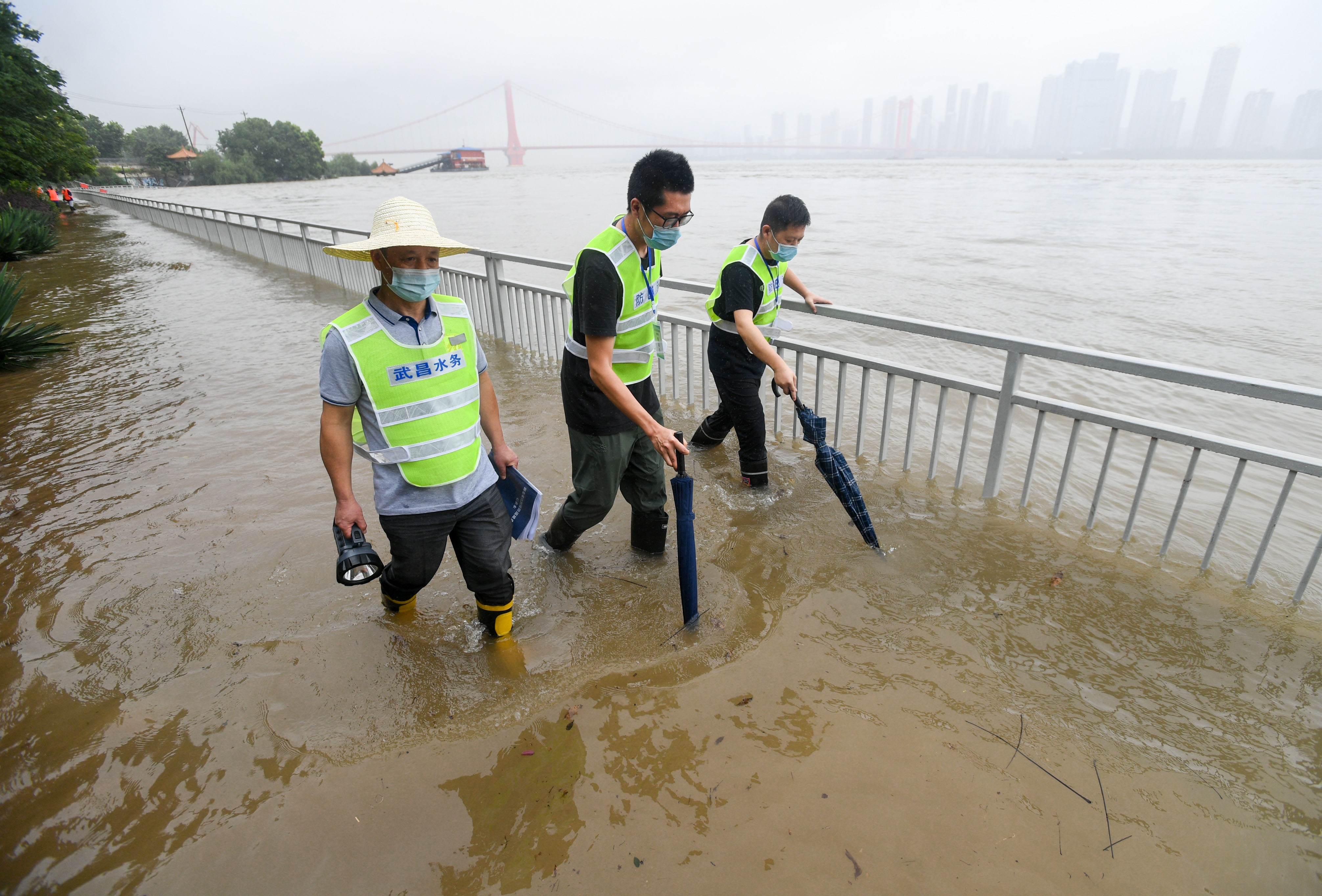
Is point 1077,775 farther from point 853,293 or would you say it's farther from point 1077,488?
point 853,293

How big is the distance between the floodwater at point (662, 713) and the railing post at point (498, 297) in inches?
142

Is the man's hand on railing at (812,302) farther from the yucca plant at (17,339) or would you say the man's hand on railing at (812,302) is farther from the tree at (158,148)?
the tree at (158,148)

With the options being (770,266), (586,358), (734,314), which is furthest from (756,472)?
(586,358)

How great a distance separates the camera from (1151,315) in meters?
11.0

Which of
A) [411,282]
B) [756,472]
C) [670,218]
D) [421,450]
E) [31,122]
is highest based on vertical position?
[31,122]

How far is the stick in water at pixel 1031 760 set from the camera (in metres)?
2.11

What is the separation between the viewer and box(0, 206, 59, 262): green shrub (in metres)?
15.4

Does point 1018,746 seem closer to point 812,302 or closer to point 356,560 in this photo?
point 356,560

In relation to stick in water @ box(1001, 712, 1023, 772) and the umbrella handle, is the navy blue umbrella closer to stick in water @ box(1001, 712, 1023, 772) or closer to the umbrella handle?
the umbrella handle

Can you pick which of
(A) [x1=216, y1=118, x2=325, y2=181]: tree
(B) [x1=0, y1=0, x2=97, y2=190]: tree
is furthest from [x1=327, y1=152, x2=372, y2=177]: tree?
(B) [x1=0, y1=0, x2=97, y2=190]: tree

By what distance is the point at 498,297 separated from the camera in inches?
287

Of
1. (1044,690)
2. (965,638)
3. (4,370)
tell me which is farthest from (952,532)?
(4,370)

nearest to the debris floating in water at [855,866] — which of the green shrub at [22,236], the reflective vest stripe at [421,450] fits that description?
the reflective vest stripe at [421,450]

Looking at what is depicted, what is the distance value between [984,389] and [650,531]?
6.39 ft
